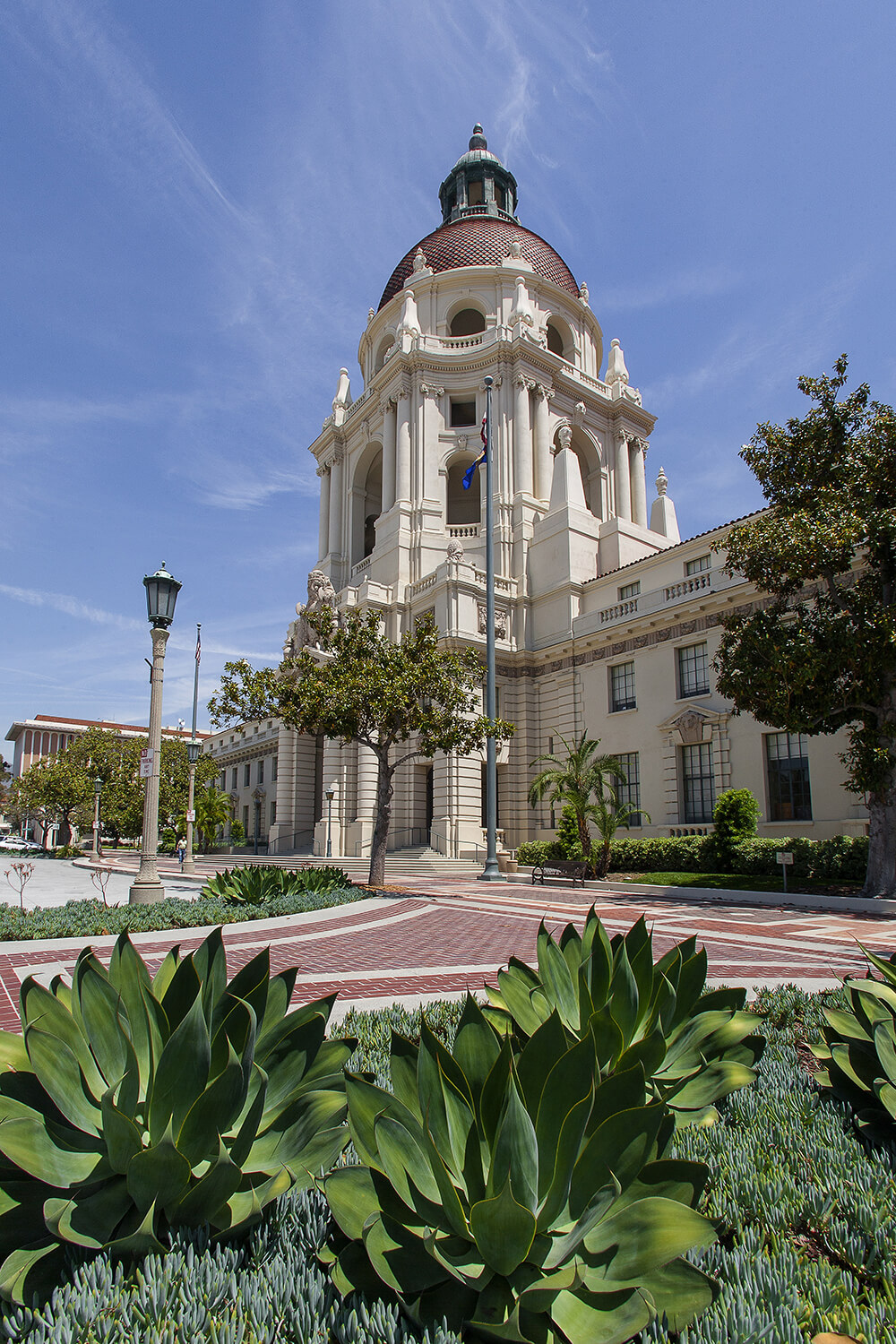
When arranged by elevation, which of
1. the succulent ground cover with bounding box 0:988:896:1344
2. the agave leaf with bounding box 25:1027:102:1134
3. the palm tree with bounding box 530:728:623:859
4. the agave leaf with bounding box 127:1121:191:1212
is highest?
the palm tree with bounding box 530:728:623:859

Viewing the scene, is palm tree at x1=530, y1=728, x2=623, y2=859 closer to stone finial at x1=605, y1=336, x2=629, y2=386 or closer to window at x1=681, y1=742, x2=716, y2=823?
window at x1=681, y1=742, x2=716, y2=823

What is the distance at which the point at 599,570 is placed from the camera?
35.6 metres

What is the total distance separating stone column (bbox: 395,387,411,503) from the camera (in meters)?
39.5

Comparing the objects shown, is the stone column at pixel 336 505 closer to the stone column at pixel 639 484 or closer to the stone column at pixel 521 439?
the stone column at pixel 521 439

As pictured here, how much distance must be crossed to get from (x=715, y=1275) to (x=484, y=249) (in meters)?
50.0

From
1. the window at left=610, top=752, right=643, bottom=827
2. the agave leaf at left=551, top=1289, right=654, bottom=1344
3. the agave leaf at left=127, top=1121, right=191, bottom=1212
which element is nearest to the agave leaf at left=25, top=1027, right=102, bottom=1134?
the agave leaf at left=127, top=1121, right=191, bottom=1212

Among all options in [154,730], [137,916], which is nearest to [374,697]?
[154,730]

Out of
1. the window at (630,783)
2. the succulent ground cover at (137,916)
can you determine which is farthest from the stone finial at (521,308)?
the succulent ground cover at (137,916)

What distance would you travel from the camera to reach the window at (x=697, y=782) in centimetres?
2595

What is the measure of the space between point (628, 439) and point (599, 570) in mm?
13114

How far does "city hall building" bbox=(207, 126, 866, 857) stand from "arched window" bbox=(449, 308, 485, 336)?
5.8 inches

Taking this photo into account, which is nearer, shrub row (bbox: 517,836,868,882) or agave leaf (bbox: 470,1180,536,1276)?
agave leaf (bbox: 470,1180,536,1276)

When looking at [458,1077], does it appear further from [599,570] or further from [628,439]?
[628,439]

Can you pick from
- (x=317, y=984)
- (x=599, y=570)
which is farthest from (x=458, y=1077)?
(x=599, y=570)
